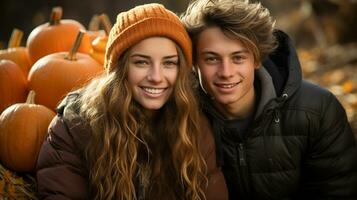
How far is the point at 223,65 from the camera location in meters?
3.18

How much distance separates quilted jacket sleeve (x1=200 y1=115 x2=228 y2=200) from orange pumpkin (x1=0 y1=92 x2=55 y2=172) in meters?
1.05

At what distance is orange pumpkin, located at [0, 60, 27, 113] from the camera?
3.66 metres

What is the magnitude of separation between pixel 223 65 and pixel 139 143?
712 millimetres

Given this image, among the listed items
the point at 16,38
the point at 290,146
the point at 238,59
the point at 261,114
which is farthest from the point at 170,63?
the point at 16,38

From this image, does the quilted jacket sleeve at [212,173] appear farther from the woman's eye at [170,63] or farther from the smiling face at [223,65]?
the woman's eye at [170,63]

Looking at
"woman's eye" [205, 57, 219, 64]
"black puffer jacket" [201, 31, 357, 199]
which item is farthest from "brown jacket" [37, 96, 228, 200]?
"woman's eye" [205, 57, 219, 64]

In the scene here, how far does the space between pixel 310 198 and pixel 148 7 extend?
1.70 meters

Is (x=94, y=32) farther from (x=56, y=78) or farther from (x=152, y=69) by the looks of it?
(x=152, y=69)

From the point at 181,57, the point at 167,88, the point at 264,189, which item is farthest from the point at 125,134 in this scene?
the point at 264,189

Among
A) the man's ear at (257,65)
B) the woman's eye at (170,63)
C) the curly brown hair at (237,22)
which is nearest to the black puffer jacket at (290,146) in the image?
the man's ear at (257,65)

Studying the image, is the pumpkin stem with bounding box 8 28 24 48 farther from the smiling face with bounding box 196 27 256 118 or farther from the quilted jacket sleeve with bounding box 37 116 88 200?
the smiling face with bounding box 196 27 256 118

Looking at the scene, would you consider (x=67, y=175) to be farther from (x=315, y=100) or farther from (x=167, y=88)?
(x=315, y=100)

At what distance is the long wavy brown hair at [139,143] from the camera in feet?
10.1

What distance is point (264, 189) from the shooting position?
11.1 feet
